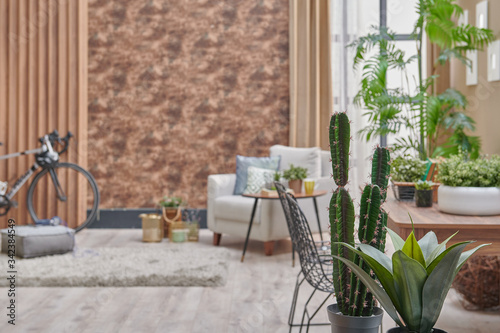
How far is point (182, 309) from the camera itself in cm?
355

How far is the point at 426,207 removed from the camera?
2664 mm

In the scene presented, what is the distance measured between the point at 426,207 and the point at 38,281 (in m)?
2.68

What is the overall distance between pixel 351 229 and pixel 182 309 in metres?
2.02

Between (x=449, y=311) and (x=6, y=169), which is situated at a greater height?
(x=6, y=169)

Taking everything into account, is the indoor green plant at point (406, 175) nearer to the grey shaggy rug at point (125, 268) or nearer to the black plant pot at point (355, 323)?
the black plant pot at point (355, 323)

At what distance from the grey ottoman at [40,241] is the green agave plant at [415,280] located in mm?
3874

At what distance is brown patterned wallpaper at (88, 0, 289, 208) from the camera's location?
667 cm

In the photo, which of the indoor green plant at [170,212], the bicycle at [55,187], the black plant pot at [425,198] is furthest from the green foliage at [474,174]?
the bicycle at [55,187]

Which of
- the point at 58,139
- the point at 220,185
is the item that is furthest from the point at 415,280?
the point at 58,139

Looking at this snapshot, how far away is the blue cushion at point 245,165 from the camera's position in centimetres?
574

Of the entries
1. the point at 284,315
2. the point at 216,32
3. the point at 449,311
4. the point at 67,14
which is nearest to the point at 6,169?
the point at 67,14

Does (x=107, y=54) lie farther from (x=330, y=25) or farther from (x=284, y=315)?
(x=284, y=315)

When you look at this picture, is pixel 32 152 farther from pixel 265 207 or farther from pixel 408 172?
pixel 408 172

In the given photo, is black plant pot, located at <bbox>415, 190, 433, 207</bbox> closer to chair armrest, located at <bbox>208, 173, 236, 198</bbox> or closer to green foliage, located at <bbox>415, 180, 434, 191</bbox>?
green foliage, located at <bbox>415, 180, 434, 191</bbox>
